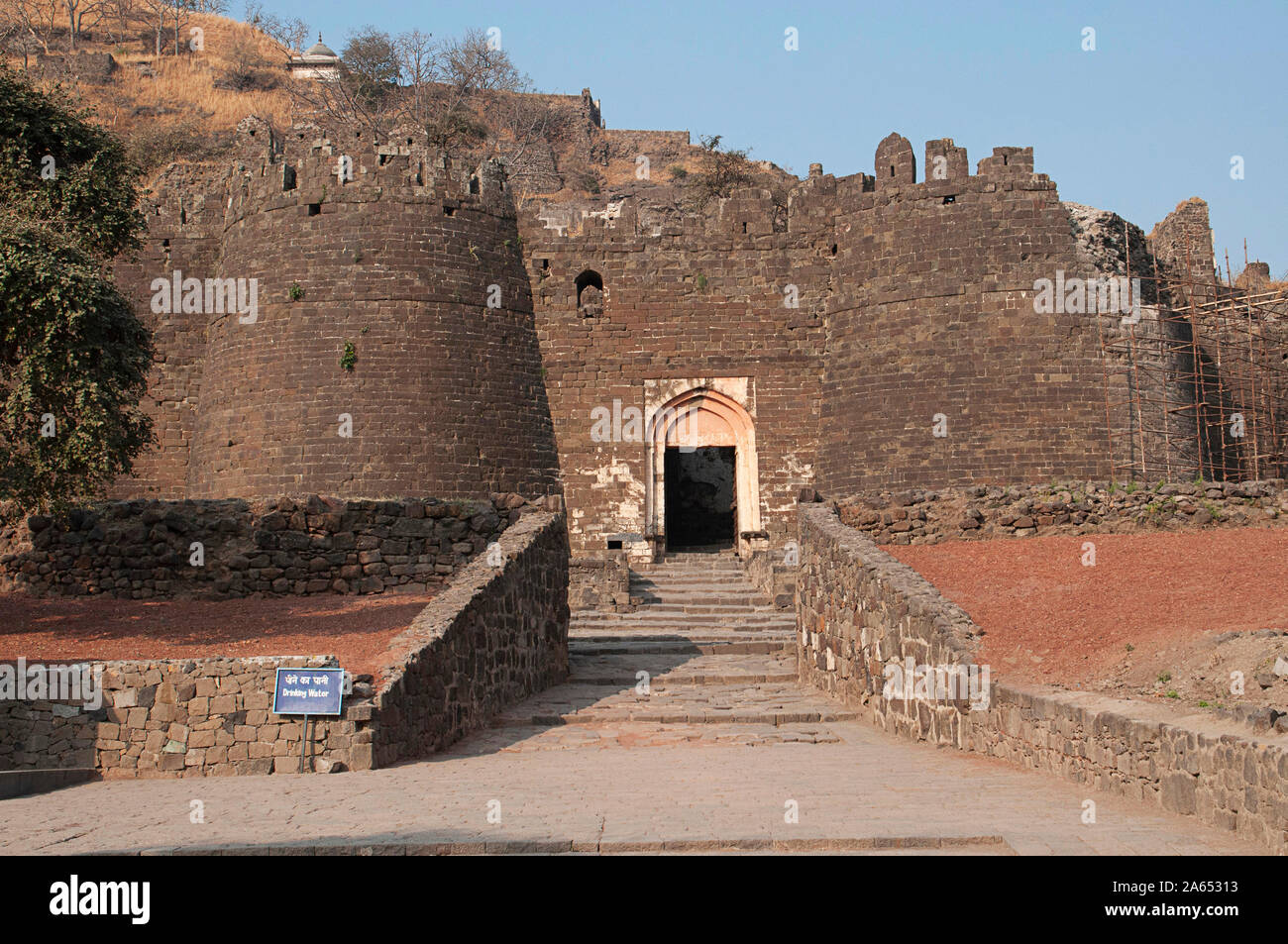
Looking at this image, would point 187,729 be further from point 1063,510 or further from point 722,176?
point 722,176

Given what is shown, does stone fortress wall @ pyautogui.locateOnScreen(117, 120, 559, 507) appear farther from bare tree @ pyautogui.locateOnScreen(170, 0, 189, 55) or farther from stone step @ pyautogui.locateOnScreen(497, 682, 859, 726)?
bare tree @ pyautogui.locateOnScreen(170, 0, 189, 55)

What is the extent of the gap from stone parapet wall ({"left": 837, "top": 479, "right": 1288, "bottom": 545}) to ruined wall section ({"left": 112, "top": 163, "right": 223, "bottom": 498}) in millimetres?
15507

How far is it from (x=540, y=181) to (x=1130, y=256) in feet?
123

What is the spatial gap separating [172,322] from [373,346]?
5.83 metres

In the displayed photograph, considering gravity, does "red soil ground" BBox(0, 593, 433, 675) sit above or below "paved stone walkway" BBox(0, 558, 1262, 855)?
above

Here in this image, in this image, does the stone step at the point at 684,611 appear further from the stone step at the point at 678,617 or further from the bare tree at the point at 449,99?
the bare tree at the point at 449,99

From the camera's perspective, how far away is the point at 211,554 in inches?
631

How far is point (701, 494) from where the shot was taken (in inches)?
Result: 1345

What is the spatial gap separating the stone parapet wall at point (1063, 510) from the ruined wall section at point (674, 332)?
8029 mm

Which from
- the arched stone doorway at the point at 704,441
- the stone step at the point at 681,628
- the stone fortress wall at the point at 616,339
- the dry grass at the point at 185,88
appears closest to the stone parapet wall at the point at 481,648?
the stone step at the point at 681,628

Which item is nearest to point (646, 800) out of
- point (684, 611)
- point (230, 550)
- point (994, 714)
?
point (994, 714)

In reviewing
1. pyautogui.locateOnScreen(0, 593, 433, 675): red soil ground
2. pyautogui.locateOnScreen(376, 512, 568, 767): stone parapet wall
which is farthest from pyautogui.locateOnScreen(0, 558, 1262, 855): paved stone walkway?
pyautogui.locateOnScreen(0, 593, 433, 675): red soil ground

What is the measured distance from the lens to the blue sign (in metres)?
10.2

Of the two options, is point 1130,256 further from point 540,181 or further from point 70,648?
point 540,181
